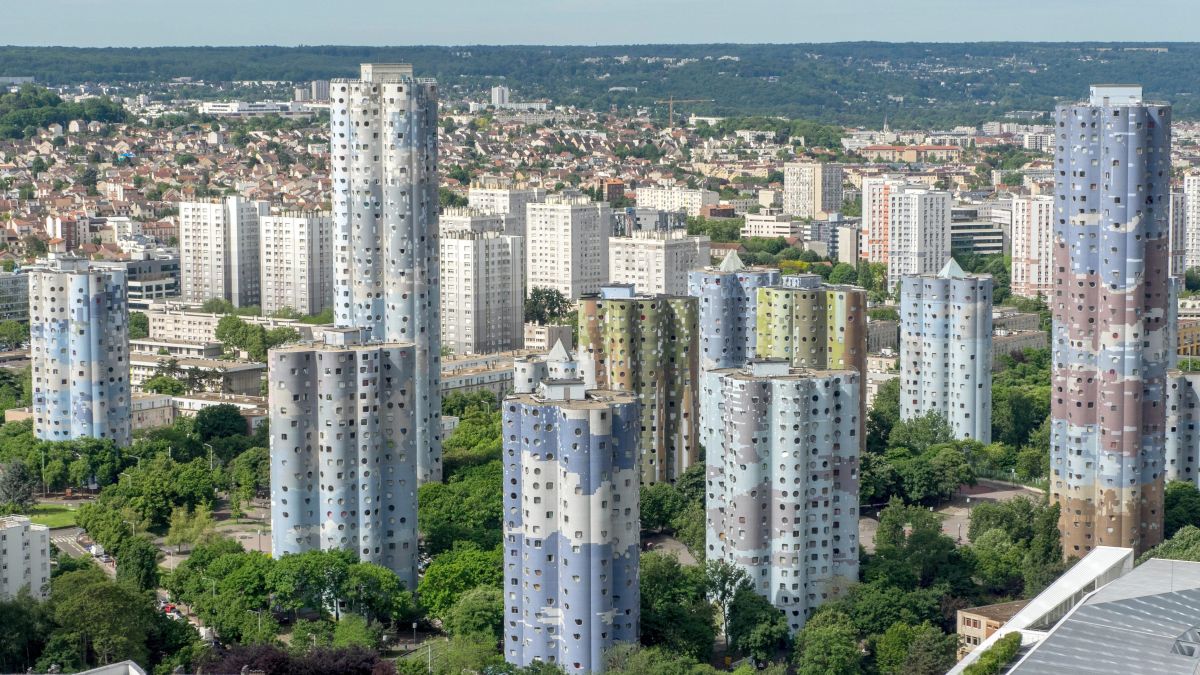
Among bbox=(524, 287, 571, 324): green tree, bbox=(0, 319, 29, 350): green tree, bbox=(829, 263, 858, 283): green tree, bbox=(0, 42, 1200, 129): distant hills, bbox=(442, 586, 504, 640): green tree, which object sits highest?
bbox=(0, 42, 1200, 129): distant hills

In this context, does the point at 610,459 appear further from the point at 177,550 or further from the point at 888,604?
the point at 177,550

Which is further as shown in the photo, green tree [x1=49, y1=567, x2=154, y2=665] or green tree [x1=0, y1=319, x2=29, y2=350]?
green tree [x1=0, y1=319, x2=29, y2=350]

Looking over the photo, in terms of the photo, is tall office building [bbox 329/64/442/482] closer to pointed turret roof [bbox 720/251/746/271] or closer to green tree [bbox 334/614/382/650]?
pointed turret roof [bbox 720/251/746/271]

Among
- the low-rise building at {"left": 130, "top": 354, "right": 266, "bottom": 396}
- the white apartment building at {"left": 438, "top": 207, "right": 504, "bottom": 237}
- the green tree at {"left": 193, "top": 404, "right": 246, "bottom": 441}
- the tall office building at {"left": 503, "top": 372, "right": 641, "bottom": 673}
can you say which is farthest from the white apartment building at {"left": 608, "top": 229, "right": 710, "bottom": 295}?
the tall office building at {"left": 503, "top": 372, "right": 641, "bottom": 673}

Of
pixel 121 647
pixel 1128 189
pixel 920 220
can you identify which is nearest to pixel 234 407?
pixel 121 647

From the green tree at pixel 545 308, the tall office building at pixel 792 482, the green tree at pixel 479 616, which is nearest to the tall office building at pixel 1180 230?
the green tree at pixel 545 308

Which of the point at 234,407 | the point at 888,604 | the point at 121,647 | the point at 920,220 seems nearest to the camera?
the point at 121,647

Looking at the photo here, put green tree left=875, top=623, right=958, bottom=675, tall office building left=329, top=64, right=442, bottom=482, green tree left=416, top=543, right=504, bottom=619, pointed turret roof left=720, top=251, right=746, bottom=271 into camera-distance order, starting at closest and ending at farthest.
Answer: green tree left=875, top=623, right=958, bottom=675, green tree left=416, top=543, right=504, bottom=619, tall office building left=329, top=64, right=442, bottom=482, pointed turret roof left=720, top=251, right=746, bottom=271
